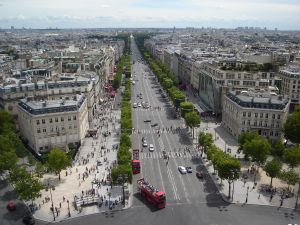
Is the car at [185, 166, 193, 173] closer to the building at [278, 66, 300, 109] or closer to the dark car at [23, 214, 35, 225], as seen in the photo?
the dark car at [23, 214, 35, 225]

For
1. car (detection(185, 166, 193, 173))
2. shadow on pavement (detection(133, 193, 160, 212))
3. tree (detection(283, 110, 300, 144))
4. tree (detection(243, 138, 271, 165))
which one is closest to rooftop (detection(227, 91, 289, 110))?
tree (detection(283, 110, 300, 144))

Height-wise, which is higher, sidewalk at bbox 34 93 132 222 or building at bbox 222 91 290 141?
building at bbox 222 91 290 141

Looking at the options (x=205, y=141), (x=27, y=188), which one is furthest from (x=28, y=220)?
(x=205, y=141)

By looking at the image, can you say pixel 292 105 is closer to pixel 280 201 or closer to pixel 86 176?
pixel 280 201

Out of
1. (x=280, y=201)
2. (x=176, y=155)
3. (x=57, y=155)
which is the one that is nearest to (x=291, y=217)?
(x=280, y=201)

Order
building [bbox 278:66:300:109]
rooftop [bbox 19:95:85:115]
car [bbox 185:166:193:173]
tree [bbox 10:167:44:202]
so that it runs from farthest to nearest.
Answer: building [bbox 278:66:300:109] → rooftop [bbox 19:95:85:115] → car [bbox 185:166:193:173] → tree [bbox 10:167:44:202]

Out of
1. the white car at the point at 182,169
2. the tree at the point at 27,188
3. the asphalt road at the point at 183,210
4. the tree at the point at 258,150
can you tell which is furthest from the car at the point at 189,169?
the tree at the point at 27,188

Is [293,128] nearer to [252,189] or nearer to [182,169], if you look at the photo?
[252,189]

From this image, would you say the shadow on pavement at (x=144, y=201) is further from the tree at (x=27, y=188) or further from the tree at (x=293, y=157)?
the tree at (x=293, y=157)
